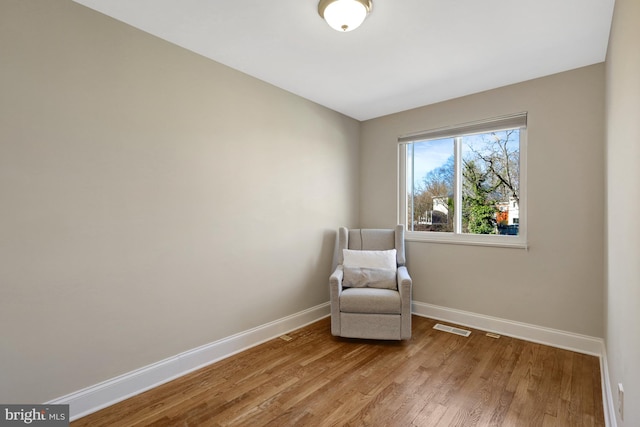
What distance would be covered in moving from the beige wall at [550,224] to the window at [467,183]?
0.13 metres

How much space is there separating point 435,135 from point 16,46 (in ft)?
11.4

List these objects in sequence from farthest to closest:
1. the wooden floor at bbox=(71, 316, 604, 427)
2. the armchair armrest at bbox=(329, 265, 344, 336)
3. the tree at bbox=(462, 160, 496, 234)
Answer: the tree at bbox=(462, 160, 496, 234)
the armchair armrest at bbox=(329, 265, 344, 336)
the wooden floor at bbox=(71, 316, 604, 427)

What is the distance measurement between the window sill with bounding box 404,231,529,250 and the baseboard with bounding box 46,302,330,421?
173 centimetres

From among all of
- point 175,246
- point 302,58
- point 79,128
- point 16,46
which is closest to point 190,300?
point 175,246

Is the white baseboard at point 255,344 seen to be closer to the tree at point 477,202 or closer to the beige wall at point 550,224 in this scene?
the beige wall at point 550,224

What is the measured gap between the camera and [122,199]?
2002 millimetres

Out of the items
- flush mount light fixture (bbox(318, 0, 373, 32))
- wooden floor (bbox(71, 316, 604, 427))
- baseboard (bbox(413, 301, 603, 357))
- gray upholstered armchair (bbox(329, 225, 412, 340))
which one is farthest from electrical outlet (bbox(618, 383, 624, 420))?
flush mount light fixture (bbox(318, 0, 373, 32))

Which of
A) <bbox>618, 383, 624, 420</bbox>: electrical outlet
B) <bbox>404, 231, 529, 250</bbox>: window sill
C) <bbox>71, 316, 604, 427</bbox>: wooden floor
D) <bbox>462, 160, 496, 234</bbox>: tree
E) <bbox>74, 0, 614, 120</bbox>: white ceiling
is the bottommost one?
<bbox>71, 316, 604, 427</bbox>: wooden floor

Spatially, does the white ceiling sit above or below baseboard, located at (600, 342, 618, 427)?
above

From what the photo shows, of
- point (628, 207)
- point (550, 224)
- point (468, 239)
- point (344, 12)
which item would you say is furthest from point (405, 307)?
point (344, 12)

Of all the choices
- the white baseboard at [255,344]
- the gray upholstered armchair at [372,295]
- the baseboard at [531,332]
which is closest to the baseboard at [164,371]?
the white baseboard at [255,344]

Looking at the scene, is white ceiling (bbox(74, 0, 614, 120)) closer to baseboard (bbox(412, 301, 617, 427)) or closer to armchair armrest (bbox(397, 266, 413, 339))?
armchair armrest (bbox(397, 266, 413, 339))

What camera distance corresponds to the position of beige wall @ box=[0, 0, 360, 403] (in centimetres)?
165

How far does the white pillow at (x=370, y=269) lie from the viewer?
307 cm
